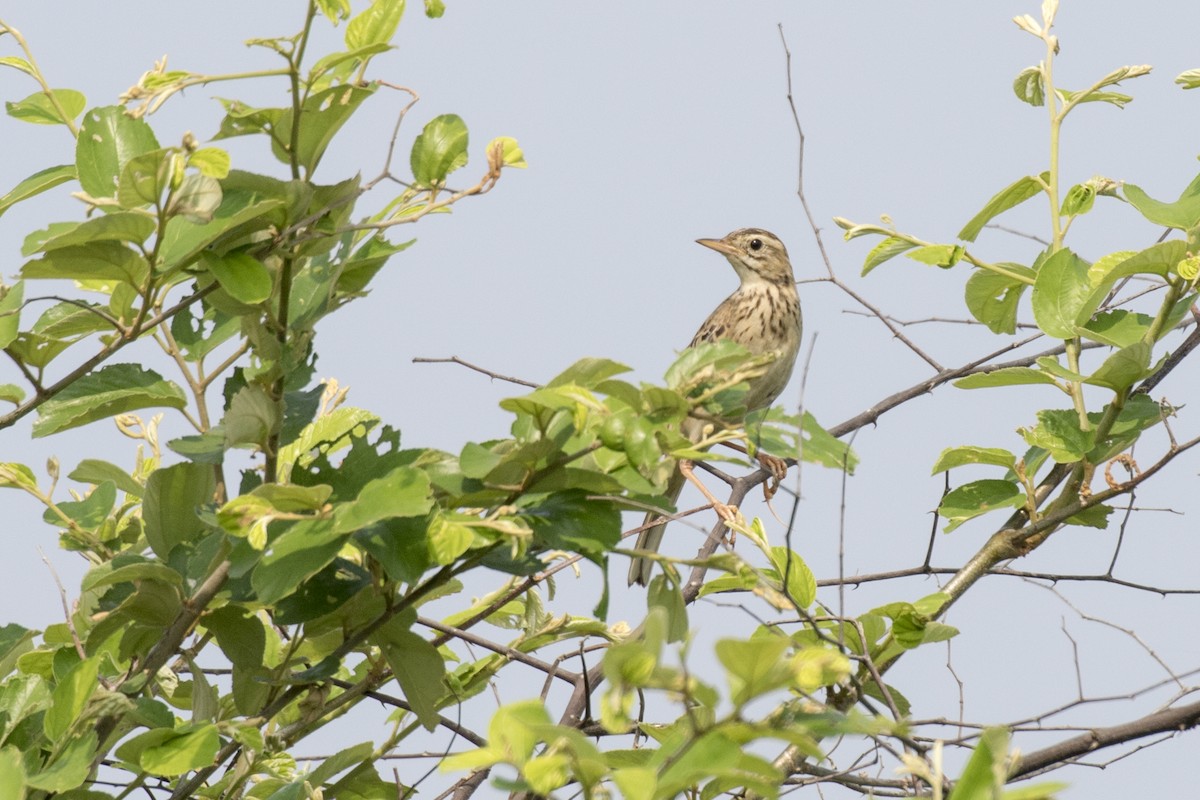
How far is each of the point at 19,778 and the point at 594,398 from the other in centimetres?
102

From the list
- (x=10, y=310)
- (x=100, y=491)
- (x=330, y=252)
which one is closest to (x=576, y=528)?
(x=330, y=252)

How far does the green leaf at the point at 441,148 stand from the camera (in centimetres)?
263

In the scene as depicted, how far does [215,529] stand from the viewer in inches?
106

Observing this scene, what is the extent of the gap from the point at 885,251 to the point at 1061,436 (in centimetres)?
70

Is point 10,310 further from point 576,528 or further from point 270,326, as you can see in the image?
point 576,528

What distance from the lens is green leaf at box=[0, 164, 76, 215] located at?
2.72 m

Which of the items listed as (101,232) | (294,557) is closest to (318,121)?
(101,232)

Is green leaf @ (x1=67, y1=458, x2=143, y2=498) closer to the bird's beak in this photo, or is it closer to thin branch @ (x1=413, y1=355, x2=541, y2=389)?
thin branch @ (x1=413, y1=355, x2=541, y2=389)

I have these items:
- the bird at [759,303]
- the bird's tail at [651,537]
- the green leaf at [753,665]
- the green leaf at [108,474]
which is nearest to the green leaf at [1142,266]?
the green leaf at [753,665]

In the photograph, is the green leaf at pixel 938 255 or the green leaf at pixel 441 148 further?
the green leaf at pixel 938 255

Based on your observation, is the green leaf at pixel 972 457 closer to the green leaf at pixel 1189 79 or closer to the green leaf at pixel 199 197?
the green leaf at pixel 1189 79

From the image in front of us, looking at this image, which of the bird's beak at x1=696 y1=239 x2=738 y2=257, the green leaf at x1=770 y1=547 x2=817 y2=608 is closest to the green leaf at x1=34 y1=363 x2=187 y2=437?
the green leaf at x1=770 y1=547 x2=817 y2=608

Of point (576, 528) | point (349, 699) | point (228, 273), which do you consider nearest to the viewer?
point (576, 528)

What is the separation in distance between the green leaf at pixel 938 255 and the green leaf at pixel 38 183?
1976mm
